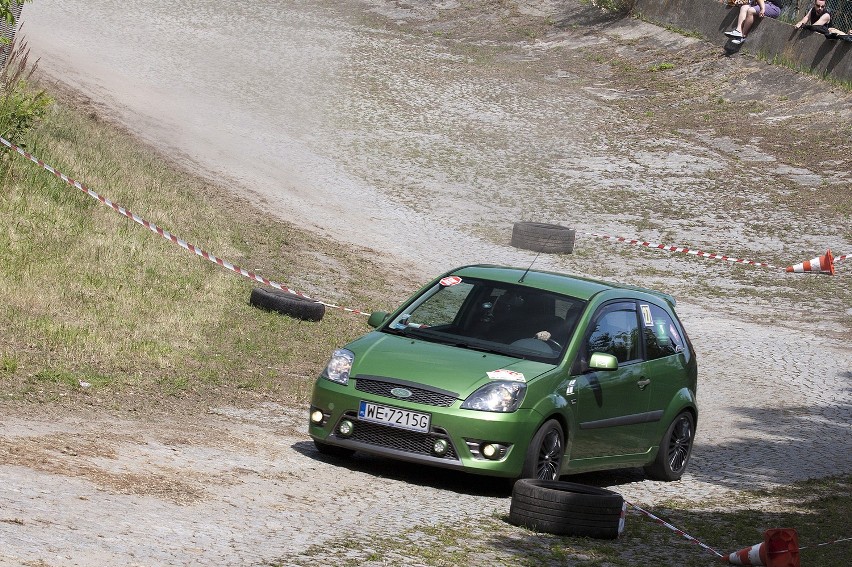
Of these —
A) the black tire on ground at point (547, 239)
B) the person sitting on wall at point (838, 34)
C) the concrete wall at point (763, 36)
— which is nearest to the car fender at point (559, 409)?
the black tire on ground at point (547, 239)

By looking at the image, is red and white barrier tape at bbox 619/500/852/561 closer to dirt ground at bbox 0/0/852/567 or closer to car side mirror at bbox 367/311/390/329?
→ dirt ground at bbox 0/0/852/567

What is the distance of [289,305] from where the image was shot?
49.5ft

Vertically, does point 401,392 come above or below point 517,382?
below

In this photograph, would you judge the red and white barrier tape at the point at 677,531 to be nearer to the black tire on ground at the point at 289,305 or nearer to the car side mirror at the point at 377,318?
the car side mirror at the point at 377,318

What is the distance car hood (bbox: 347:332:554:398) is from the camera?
912 cm

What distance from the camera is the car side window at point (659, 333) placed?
10.8 m

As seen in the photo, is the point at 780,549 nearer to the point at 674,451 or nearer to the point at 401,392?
the point at 401,392

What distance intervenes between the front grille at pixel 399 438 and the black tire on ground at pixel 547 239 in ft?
42.9

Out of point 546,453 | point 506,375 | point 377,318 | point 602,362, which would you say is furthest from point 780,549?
point 377,318

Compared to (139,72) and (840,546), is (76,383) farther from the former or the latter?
(139,72)

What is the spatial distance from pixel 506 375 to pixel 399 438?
86cm

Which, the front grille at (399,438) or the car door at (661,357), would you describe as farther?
the car door at (661,357)

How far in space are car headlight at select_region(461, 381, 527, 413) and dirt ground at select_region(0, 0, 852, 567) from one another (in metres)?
0.66

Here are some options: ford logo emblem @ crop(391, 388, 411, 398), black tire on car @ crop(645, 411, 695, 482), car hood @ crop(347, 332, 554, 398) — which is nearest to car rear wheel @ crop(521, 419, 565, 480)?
car hood @ crop(347, 332, 554, 398)
